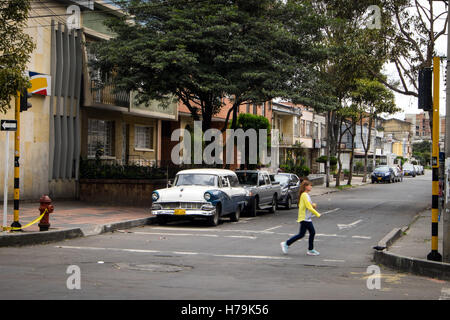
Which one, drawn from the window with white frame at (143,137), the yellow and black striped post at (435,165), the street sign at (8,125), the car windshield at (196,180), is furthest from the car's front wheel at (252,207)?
the yellow and black striped post at (435,165)

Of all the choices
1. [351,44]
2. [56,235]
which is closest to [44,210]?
[56,235]

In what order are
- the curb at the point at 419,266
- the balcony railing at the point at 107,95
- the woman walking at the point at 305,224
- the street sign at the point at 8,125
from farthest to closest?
1. the balcony railing at the point at 107,95
2. the street sign at the point at 8,125
3. the woman walking at the point at 305,224
4. the curb at the point at 419,266

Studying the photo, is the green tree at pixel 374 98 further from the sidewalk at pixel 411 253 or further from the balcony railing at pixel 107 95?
the sidewalk at pixel 411 253

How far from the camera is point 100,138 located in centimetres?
2797

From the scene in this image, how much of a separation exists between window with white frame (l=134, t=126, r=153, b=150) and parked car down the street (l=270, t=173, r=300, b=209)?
8.09 meters

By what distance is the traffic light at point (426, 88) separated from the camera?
10.7 m

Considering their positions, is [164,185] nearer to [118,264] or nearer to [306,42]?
[306,42]

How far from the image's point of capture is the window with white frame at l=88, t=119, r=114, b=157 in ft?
89.6

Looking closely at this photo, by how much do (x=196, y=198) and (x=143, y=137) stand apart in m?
15.1

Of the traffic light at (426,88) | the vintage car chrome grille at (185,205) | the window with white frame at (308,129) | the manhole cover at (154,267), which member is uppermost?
the window with white frame at (308,129)

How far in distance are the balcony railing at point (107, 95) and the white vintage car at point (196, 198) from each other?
803 cm

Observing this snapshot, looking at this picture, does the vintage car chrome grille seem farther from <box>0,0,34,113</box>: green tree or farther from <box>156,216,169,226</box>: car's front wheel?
<box>0,0,34,113</box>: green tree

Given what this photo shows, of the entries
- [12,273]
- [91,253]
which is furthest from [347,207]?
[12,273]

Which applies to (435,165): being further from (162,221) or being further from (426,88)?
(162,221)
